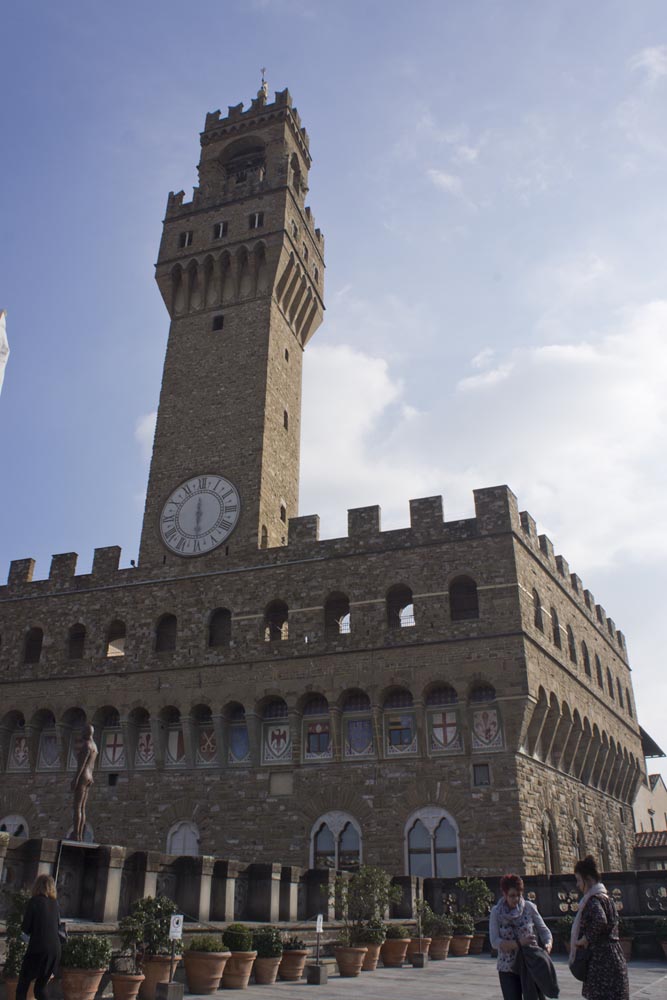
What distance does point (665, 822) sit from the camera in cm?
4472

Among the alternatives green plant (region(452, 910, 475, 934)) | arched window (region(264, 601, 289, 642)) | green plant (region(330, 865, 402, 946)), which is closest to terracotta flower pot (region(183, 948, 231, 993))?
green plant (region(330, 865, 402, 946))

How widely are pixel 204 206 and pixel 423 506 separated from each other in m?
17.0

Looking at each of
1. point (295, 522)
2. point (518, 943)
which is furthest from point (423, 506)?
point (518, 943)

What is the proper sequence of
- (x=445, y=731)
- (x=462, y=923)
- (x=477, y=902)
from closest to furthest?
(x=462, y=923) → (x=477, y=902) → (x=445, y=731)

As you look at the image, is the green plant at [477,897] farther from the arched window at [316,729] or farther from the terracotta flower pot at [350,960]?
the arched window at [316,729]

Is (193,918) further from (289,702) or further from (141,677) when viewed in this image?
(141,677)

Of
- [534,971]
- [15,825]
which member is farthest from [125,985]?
[15,825]

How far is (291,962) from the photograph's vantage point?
39.8ft

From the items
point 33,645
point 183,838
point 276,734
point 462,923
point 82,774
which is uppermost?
point 33,645

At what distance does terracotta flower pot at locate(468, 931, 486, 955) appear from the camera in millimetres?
17234

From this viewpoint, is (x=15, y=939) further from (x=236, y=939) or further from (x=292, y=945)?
(x=292, y=945)

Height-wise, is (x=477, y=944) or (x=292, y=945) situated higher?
(x=292, y=945)

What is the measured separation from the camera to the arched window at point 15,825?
24439 millimetres

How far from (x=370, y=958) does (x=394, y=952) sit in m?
1.03
